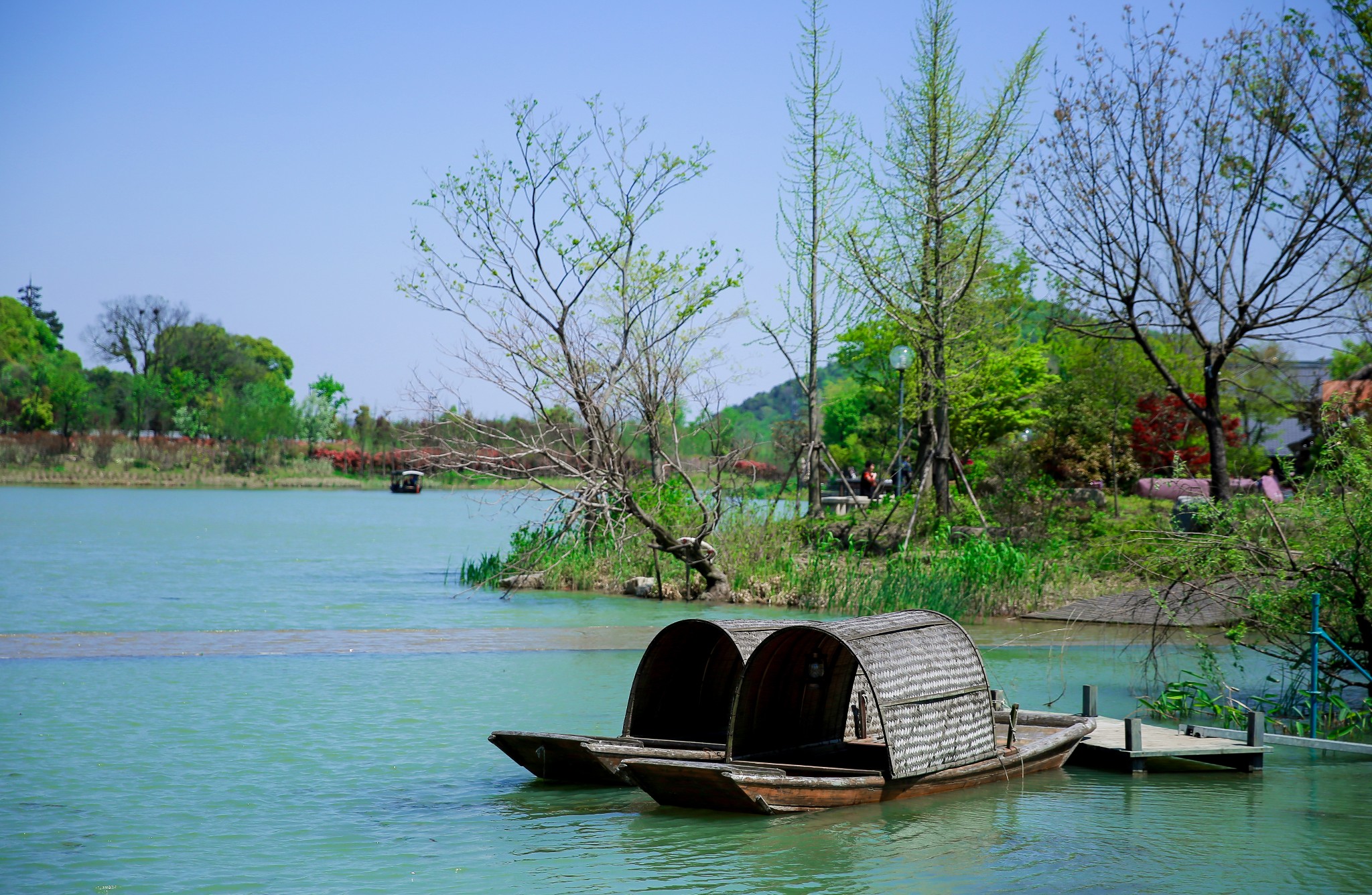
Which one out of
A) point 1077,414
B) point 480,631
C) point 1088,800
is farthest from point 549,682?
point 1077,414

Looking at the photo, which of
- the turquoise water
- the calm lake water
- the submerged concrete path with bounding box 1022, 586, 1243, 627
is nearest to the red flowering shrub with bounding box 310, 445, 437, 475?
the turquoise water

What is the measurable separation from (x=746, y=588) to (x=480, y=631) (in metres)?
5.31

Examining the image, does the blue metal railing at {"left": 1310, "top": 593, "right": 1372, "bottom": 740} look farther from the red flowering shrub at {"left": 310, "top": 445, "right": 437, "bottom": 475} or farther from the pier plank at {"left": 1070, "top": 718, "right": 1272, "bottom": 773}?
the red flowering shrub at {"left": 310, "top": 445, "right": 437, "bottom": 475}

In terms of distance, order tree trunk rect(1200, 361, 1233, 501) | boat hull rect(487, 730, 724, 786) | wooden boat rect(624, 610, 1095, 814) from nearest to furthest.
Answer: wooden boat rect(624, 610, 1095, 814) → boat hull rect(487, 730, 724, 786) → tree trunk rect(1200, 361, 1233, 501)

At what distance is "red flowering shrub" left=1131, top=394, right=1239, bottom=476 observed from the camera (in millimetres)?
32281

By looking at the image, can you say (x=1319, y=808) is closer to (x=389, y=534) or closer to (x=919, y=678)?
(x=919, y=678)

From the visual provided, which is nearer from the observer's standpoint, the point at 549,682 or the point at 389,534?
the point at 549,682

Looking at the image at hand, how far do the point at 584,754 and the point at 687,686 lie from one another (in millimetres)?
1358

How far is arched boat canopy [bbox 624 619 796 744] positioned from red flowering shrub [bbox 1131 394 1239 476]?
2350cm

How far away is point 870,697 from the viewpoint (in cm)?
1123

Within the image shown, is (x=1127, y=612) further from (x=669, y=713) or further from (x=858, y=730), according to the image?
(x=669, y=713)

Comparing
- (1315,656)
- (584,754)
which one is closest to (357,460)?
(584,754)

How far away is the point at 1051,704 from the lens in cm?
1386

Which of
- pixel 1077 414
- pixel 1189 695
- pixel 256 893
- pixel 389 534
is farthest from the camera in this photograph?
pixel 389 534
